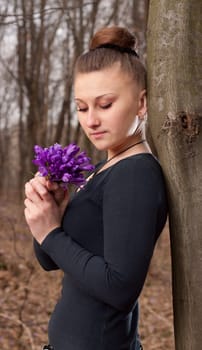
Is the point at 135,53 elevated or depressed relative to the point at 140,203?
elevated

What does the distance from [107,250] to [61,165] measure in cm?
33

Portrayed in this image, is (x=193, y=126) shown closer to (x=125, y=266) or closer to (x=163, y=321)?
(x=125, y=266)

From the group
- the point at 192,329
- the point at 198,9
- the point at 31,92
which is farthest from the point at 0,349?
the point at 31,92

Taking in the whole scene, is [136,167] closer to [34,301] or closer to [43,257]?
[43,257]

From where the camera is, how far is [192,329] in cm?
153

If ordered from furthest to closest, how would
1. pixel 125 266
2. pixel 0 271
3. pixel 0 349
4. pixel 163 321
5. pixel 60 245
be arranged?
1. pixel 0 271
2. pixel 163 321
3. pixel 0 349
4. pixel 60 245
5. pixel 125 266

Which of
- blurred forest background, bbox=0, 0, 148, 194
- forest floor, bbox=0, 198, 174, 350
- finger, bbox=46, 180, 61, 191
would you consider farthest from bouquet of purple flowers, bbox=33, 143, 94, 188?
blurred forest background, bbox=0, 0, 148, 194

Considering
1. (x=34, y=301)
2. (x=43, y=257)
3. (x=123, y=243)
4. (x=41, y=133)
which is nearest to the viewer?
(x=123, y=243)

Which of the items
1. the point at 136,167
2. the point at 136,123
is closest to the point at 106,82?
the point at 136,123

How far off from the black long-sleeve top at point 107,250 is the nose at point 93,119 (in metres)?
0.15

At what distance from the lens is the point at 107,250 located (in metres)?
1.31

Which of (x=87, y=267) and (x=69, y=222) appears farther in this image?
(x=69, y=222)

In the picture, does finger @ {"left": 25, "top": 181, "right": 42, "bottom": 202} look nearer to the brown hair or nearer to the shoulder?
the shoulder

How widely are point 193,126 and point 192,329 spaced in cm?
66
